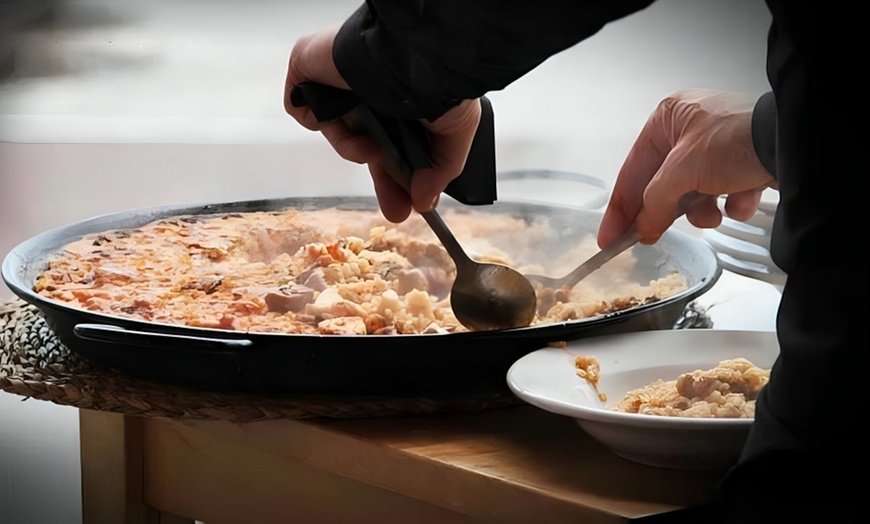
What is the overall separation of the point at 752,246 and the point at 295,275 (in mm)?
615

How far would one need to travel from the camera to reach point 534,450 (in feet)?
2.27

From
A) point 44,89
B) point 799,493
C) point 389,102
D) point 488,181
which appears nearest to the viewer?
point 799,493

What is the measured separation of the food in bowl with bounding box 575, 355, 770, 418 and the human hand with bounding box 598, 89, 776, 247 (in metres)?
0.22

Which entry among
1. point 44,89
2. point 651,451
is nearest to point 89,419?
point 651,451

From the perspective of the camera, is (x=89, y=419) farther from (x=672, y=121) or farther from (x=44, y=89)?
(x=44, y=89)

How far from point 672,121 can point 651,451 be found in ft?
1.42

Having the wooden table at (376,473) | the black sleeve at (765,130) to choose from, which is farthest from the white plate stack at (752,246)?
the wooden table at (376,473)

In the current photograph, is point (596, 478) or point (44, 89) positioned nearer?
point (596, 478)

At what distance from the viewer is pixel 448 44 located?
63 centimetres

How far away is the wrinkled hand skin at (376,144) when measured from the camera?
84cm

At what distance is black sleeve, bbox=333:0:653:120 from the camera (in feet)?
1.85

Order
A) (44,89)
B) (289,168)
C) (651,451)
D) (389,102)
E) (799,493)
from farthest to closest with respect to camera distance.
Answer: (289,168), (44,89), (389,102), (651,451), (799,493)

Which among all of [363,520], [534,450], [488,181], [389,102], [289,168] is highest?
→ [389,102]

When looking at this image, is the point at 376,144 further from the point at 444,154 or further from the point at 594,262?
the point at 594,262
